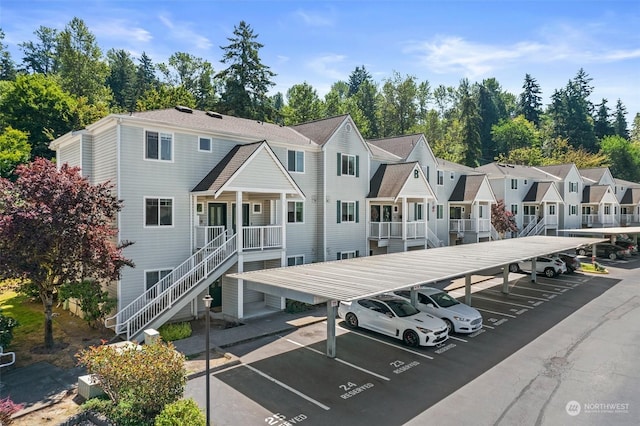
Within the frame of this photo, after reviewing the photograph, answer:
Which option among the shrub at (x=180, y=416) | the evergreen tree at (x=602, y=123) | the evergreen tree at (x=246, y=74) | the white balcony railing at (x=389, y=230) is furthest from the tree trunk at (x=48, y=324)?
the evergreen tree at (x=602, y=123)

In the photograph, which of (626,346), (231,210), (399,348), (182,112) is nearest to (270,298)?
(231,210)

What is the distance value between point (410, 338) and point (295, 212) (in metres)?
10.9

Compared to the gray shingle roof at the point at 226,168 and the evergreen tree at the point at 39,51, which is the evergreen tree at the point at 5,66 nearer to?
the evergreen tree at the point at 39,51

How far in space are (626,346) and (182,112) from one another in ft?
78.6

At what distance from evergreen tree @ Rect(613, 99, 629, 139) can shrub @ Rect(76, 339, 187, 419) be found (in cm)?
11815

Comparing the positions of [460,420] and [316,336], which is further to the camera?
[316,336]

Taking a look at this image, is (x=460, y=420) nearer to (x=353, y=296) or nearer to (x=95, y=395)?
(x=353, y=296)

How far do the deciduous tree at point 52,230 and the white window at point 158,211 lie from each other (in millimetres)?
2210

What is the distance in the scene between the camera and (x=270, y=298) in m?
21.2

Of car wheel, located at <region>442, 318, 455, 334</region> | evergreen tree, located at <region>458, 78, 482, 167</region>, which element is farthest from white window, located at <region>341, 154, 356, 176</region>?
evergreen tree, located at <region>458, 78, 482, 167</region>

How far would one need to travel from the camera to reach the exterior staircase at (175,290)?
51.8ft

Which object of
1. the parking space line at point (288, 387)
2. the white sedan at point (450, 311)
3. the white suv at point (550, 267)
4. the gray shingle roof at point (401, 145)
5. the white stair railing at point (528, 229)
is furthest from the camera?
the white stair railing at point (528, 229)

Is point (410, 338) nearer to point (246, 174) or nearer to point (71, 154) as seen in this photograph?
point (246, 174)

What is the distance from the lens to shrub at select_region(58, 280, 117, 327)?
15.7 metres
